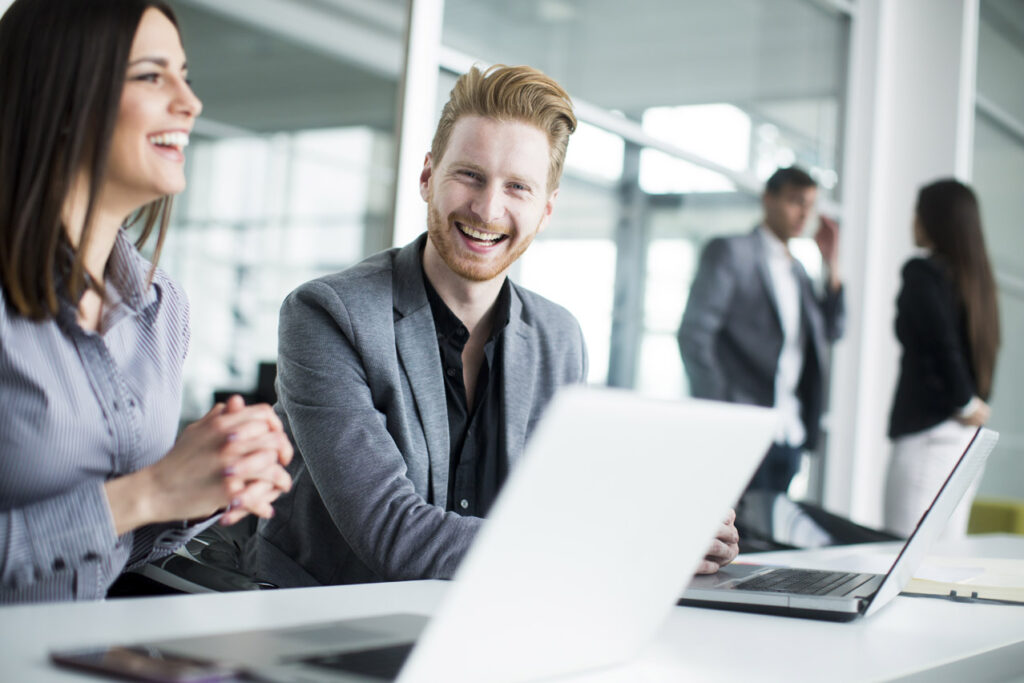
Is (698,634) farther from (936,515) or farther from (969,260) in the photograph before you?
(969,260)

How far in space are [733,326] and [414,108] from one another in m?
1.66

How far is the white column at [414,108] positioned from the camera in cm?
311

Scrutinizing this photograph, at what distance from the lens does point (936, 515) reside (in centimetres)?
129

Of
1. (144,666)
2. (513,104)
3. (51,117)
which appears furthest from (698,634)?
(513,104)

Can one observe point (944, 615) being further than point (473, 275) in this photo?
No

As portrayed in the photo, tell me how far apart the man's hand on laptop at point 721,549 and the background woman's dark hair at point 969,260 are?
2.75 meters

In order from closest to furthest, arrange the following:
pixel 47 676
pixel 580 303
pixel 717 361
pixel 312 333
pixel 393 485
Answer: pixel 47 676
pixel 393 485
pixel 312 333
pixel 580 303
pixel 717 361

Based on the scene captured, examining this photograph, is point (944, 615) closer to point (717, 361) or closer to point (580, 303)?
point (580, 303)

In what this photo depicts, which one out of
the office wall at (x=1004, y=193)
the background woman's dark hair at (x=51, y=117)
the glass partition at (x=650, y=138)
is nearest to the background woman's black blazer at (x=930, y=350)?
the glass partition at (x=650, y=138)

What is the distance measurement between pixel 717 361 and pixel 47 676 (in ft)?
11.7

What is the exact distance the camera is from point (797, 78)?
210 inches

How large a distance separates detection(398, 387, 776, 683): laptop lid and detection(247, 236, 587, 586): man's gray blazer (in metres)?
0.58

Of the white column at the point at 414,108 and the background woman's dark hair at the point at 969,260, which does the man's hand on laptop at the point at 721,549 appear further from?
the background woman's dark hair at the point at 969,260

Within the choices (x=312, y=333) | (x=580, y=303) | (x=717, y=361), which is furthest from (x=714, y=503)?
(x=717, y=361)
